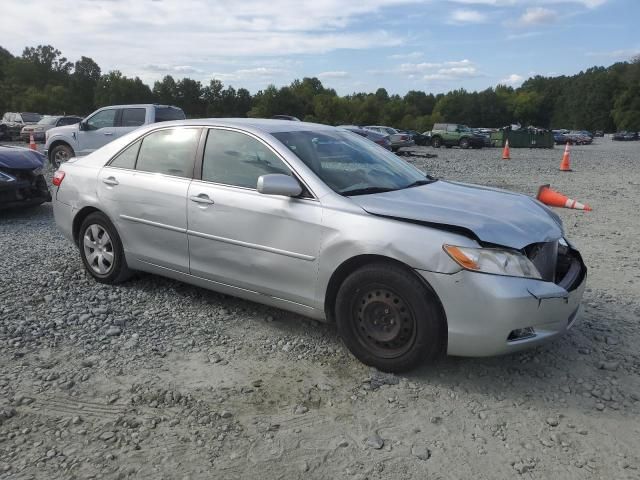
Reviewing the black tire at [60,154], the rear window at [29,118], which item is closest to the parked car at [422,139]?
the rear window at [29,118]

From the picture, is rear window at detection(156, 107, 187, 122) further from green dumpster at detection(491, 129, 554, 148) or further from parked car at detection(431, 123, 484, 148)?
green dumpster at detection(491, 129, 554, 148)

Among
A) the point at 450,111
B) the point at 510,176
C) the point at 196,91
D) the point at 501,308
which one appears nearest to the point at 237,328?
the point at 501,308

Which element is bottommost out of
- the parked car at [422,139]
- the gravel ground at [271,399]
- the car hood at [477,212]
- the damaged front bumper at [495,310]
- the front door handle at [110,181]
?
the parked car at [422,139]

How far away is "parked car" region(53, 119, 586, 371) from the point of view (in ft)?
10.8

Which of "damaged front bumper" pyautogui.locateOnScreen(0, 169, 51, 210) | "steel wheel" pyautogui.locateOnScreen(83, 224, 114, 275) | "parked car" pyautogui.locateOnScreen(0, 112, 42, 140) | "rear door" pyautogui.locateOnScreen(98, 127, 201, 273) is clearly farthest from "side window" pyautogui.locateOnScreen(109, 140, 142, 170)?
"parked car" pyautogui.locateOnScreen(0, 112, 42, 140)

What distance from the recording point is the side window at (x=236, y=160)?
162 inches

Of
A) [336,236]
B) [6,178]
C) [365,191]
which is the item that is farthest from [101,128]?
[336,236]

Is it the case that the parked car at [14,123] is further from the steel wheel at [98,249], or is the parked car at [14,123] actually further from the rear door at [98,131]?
the steel wheel at [98,249]

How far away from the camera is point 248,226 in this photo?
4031mm

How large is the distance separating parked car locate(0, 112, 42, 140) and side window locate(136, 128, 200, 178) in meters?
30.7

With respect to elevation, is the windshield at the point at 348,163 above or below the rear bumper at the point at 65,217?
above

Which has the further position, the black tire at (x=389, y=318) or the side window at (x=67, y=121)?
the side window at (x=67, y=121)

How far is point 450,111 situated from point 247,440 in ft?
417

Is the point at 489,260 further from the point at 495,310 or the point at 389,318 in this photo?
the point at 389,318
